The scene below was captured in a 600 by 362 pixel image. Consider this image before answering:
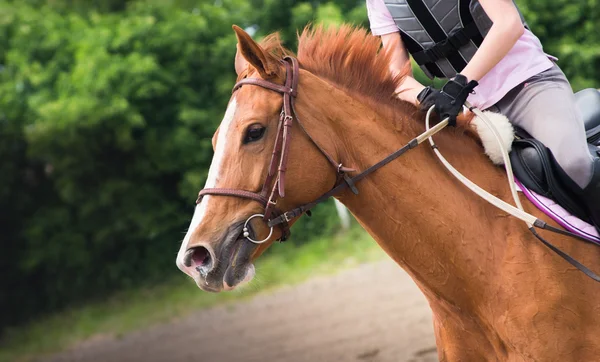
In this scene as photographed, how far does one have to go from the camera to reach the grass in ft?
36.4

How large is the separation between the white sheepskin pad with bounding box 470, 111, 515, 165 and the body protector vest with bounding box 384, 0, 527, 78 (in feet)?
1.15

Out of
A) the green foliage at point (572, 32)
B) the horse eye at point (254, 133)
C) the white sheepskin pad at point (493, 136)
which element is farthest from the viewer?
the green foliage at point (572, 32)

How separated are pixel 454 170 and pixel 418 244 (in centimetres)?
32

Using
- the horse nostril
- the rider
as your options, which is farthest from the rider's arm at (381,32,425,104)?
the horse nostril

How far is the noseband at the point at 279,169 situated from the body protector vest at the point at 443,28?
72 centimetres

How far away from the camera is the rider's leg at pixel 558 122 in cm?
266

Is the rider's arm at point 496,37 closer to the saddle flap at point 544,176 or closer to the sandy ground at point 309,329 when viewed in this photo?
the saddle flap at point 544,176

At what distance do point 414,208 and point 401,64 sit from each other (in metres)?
0.79

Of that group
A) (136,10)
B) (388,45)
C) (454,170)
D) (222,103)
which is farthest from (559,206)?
(136,10)

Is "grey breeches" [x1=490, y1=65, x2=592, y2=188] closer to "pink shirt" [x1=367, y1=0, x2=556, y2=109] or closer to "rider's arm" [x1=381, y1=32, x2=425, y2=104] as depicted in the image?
"pink shirt" [x1=367, y1=0, x2=556, y2=109]

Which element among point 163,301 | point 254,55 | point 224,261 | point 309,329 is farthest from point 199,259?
point 163,301

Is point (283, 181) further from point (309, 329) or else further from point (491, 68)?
point (309, 329)

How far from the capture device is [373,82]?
9.36 feet

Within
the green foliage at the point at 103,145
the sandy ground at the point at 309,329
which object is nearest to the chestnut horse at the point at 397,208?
the sandy ground at the point at 309,329
